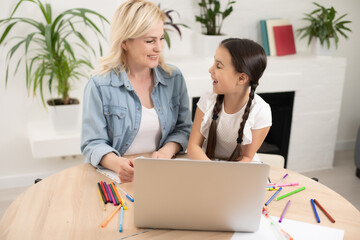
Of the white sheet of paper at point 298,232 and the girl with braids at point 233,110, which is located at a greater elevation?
the girl with braids at point 233,110

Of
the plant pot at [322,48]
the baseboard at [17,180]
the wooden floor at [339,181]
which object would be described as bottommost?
the wooden floor at [339,181]

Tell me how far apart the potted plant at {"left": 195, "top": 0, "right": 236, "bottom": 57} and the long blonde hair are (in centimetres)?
105

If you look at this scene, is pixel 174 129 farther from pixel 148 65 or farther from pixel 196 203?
pixel 196 203

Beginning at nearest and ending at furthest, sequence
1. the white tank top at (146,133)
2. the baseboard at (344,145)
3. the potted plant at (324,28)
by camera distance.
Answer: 1. the white tank top at (146,133)
2. the potted plant at (324,28)
3. the baseboard at (344,145)

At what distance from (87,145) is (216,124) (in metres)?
0.52

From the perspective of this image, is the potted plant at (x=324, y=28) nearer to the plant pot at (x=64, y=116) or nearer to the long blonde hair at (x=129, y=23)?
the long blonde hair at (x=129, y=23)

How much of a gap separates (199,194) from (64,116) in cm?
170

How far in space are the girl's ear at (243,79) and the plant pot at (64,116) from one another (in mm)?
1376

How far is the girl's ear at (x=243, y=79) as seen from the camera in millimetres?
1404

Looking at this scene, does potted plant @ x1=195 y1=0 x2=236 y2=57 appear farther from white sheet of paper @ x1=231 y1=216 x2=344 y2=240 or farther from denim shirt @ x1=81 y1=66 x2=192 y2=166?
white sheet of paper @ x1=231 y1=216 x2=344 y2=240

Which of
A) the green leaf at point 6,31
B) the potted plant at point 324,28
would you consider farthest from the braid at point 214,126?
the potted plant at point 324,28

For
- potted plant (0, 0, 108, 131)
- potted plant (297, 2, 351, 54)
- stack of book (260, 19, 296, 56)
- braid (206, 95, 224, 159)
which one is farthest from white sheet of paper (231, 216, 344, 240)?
Result: potted plant (297, 2, 351, 54)

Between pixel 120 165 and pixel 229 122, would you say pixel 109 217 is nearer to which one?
pixel 120 165

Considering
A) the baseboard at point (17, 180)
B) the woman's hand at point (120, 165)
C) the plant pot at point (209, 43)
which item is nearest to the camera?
the woman's hand at point (120, 165)
